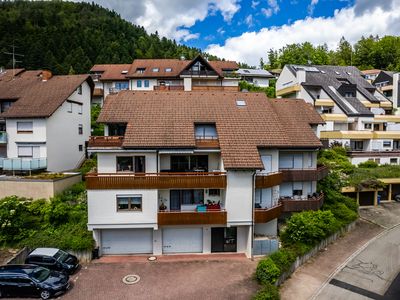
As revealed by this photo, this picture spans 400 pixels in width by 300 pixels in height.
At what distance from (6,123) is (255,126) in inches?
1039

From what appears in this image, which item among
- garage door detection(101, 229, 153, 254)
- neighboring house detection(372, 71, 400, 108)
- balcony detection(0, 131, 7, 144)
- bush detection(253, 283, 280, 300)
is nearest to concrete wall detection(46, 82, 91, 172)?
balcony detection(0, 131, 7, 144)

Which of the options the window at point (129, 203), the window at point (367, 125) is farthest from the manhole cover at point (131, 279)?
the window at point (367, 125)

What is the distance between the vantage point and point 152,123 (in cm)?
2605

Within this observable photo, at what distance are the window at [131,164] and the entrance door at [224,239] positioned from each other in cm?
799

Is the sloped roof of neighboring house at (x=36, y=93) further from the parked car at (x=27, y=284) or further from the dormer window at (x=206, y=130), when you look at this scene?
the parked car at (x=27, y=284)

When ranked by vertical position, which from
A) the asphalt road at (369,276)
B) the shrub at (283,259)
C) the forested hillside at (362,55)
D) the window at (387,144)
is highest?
the forested hillside at (362,55)

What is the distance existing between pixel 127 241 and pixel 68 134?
17.6 meters

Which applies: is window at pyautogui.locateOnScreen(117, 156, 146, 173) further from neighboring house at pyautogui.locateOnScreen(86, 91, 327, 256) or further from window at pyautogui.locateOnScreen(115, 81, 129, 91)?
window at pyautogui.locateOnScreen(115, 81, 129, 91)

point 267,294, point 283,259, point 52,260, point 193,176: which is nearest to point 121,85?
point 193,176

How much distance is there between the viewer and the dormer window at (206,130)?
27078mm

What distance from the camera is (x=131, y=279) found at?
20.6m

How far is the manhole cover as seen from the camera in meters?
20.3

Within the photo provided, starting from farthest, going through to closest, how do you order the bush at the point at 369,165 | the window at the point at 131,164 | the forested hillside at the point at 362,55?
the forested hillside at the point at 362,55 < the bush at the point at 369,165 < the window at the point at 131,164

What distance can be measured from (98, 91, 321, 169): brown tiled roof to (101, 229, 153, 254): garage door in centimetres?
725
